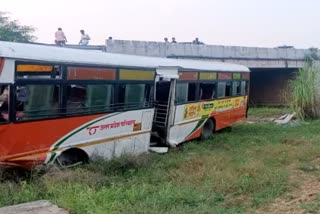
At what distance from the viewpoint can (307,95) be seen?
1862 centimetres

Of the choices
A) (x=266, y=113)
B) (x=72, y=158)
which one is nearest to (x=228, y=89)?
(x=72, y=158)

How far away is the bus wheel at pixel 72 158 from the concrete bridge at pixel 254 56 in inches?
357

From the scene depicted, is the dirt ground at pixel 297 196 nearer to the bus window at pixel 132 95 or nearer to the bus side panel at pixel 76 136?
the bus side panel at pixel 76 136

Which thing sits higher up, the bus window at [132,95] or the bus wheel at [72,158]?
the bus window at [132,95]

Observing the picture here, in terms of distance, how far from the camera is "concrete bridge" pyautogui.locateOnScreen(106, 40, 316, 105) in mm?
17969

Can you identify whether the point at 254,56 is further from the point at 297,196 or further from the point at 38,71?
the point at 38,71

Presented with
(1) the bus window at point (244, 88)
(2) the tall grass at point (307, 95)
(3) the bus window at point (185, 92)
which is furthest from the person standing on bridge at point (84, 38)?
(2) the tall grass at point (307, 95)

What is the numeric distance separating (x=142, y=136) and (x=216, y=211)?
4.41 metres

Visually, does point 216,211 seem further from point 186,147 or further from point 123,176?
point 186,147

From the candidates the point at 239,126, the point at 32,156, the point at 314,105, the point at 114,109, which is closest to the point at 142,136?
the point at 114,109

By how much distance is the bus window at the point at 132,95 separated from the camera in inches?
365

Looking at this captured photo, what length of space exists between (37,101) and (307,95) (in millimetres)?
14012

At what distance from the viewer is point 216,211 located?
19.0ft

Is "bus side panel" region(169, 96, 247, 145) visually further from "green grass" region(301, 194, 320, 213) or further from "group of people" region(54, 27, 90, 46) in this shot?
"group of people" region(54, 27, 90, 46)
